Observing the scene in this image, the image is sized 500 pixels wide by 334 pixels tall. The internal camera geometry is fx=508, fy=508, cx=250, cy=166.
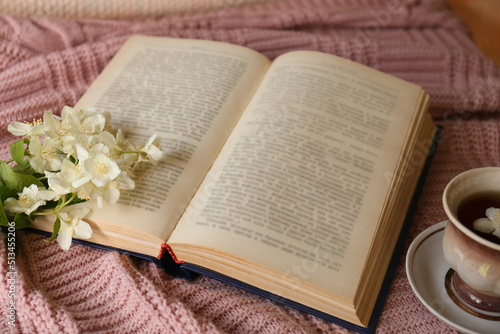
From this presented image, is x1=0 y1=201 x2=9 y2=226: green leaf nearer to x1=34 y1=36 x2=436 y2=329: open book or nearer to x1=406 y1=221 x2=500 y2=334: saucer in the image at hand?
x1=34 y1=36 x2=436 y2=329: open book

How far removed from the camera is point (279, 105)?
701 millimetres

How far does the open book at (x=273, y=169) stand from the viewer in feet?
1.87

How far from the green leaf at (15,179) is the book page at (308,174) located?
18 centimetres

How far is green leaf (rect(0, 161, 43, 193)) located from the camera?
602 mm

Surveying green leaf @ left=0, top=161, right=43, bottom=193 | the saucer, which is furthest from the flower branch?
the saucer

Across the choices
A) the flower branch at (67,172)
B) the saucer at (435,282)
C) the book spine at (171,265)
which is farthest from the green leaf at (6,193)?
the saucer at (435,282)

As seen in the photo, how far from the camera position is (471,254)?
0.51 metres

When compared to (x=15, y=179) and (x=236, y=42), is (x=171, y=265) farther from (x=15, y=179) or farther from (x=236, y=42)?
(x=236, y=42)

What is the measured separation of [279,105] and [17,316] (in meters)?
0.42

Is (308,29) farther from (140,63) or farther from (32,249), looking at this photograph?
(32,249)

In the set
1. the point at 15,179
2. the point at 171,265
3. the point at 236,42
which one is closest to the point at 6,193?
the point at 15,179

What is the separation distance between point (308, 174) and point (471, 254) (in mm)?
207

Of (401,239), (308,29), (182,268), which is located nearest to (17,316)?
(182,268)

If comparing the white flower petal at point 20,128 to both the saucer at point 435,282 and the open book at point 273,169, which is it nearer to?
the open book at point 273,169
